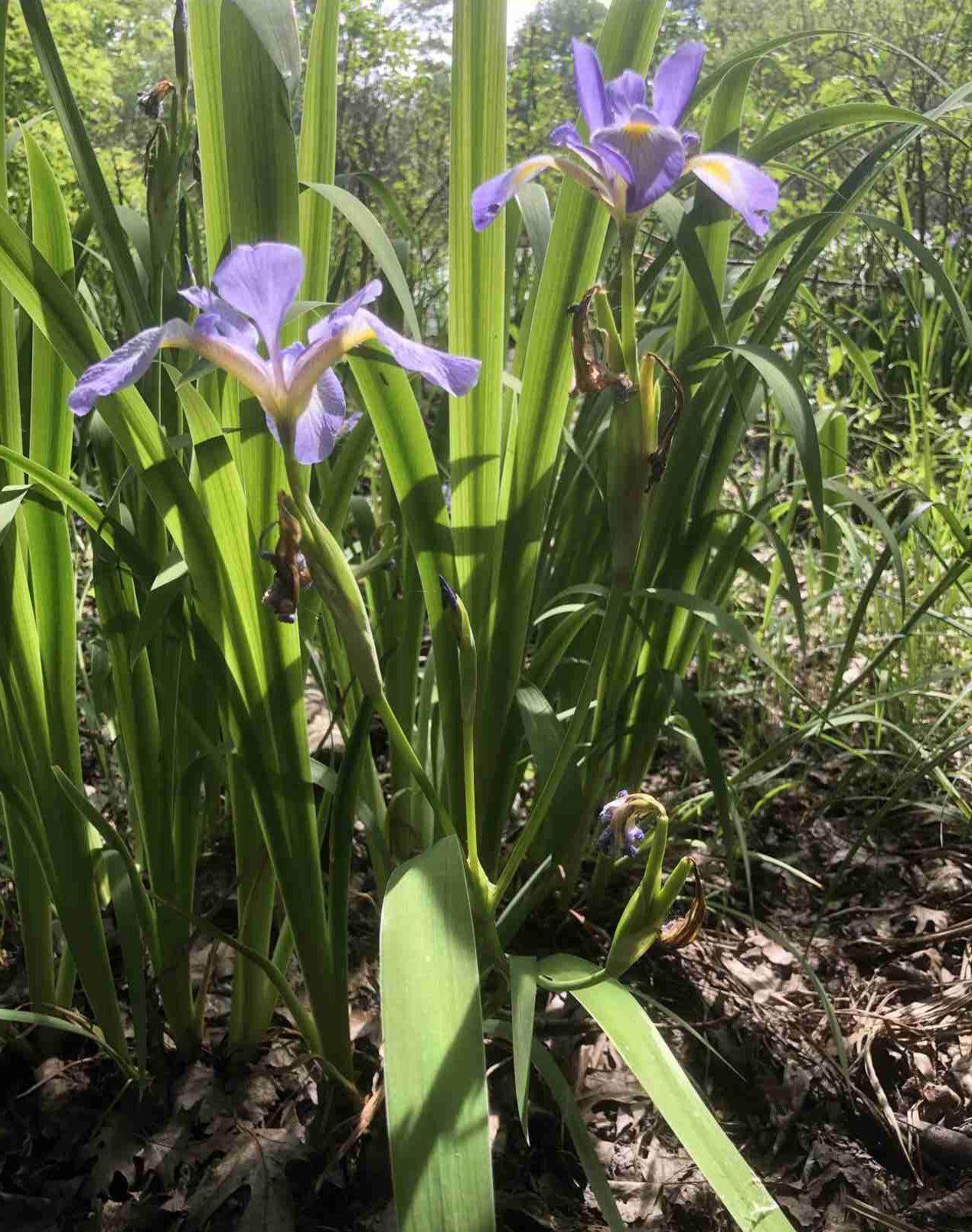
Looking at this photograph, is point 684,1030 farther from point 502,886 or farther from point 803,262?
point 803,262

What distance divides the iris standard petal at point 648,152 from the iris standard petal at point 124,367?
0.96ft

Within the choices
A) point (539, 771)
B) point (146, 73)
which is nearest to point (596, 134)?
point (539, 771)

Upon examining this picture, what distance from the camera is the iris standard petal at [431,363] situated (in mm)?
506

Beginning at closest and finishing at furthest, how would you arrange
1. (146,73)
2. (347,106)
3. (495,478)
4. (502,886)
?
(502,886) < (495,478) < (347,106) < (146,73)

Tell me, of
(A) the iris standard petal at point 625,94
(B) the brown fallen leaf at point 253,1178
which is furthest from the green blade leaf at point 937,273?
(B) the brown fallen leaf at point 253,1178

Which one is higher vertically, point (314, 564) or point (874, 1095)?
point (314, 564)

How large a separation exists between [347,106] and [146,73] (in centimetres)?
578

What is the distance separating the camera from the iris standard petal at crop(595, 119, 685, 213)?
1.91ft

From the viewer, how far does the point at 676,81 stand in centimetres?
62

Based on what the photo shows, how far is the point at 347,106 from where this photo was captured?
7527 millimetres

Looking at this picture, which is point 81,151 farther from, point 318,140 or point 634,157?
point 634,157

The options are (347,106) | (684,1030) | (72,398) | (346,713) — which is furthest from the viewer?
(347,106)

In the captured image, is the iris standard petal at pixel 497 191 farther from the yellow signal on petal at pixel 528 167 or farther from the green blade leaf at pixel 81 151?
the green blade leaf at pixel 81 151

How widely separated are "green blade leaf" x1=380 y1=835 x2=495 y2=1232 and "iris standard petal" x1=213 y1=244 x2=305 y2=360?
1.18 ft
